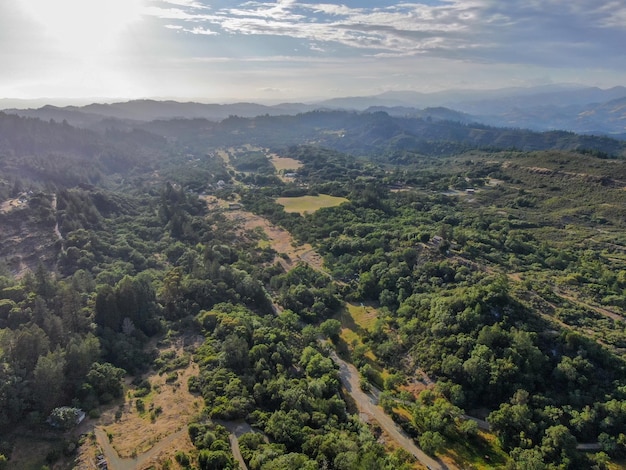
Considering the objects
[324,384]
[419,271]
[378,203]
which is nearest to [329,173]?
[378,203]

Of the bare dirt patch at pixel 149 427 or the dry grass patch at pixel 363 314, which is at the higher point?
the bare dirt patch at pixel 149 427

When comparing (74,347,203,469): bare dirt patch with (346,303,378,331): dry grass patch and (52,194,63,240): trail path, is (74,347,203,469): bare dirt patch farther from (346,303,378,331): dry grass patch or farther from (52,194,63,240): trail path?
(52,194,63,240): trail path

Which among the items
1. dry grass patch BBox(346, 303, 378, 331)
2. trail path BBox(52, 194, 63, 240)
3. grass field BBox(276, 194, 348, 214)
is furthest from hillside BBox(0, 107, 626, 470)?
grass field BBox(276, 194, 348, 214)

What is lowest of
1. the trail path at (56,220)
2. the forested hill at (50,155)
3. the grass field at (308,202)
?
the grass field at (308,202)

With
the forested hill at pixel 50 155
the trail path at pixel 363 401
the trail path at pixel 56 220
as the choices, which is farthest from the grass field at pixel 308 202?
the forested hill at pixel 50 155

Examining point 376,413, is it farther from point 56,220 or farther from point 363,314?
point 56,220

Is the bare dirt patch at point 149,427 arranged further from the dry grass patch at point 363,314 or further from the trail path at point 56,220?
the trail path at point 56,220
